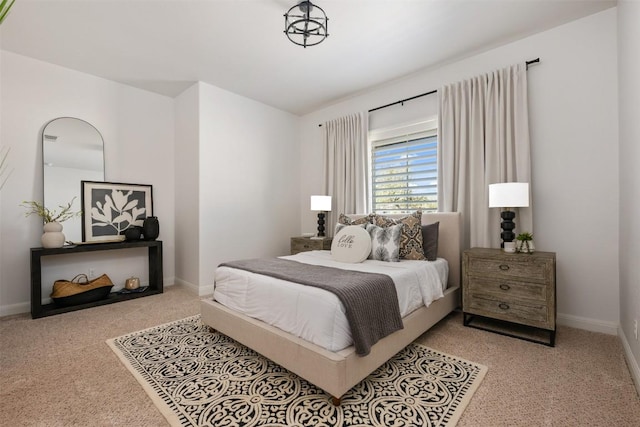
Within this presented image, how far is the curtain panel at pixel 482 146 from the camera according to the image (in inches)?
115

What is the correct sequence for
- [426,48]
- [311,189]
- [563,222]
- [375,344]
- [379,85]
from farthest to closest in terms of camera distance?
[311,189] < [379,85] < [426,48] < [563,222] < [375,344]

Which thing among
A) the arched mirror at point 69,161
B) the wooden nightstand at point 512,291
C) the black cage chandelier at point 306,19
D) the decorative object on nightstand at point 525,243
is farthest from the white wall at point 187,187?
the decorative object on nightstand at point 525,243

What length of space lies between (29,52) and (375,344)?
4561 millimetres

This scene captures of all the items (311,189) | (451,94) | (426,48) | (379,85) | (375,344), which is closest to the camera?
(375,344)

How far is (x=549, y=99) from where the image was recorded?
2824mm

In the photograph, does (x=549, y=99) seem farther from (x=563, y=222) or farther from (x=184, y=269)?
(x=184, y=269)

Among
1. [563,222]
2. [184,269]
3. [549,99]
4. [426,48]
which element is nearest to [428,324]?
[563,222]

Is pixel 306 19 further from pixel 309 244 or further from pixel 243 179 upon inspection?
pixel 309 244

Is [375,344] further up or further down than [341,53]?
further down

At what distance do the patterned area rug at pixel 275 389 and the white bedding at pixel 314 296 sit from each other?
1.07ft

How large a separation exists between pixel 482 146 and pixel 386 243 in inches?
59.3

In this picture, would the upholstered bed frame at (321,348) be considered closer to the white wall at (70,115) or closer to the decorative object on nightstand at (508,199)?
the decorative object on nightstand at (508,199)

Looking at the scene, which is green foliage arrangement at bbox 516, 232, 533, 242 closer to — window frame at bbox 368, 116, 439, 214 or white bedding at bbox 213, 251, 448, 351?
white bedding at bbox 213, 251, 448, 351

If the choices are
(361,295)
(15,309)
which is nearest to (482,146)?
(361,295)
